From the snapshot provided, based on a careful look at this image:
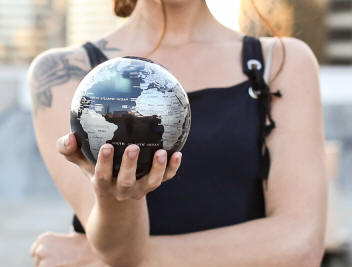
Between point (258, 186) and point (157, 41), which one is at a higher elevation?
point (157, 41)

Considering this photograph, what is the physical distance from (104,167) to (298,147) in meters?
0.99

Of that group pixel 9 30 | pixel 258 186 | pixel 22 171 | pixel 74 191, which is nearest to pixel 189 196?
pixel 258 186

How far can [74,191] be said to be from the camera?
2.28m

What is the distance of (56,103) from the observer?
2482mm

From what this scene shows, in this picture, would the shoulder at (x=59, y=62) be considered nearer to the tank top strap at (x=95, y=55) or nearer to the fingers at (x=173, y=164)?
the tank top strap at (x=95, y=55)

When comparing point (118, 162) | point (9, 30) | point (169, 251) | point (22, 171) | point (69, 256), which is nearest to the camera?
point (118, 162)

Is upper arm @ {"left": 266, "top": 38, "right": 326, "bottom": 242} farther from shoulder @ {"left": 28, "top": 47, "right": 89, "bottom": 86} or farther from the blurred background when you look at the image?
shoulder @ {"left": 28, "top": 47, "right": 89, "bottom": 86}

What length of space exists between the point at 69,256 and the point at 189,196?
495 millimetres

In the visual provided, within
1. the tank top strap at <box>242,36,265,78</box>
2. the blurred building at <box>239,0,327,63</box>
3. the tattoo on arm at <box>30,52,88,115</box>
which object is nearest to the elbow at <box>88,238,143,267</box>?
the tattoo on arm at <box>30,52,88,115</box>

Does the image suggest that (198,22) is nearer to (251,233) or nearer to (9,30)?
(251,233)

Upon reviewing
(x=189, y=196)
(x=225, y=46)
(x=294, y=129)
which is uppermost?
(x=225, y=46)

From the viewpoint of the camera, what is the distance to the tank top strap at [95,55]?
2.55m

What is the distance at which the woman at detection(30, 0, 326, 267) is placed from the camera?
7.34ft

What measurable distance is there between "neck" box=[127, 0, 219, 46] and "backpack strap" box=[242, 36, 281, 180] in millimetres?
222
